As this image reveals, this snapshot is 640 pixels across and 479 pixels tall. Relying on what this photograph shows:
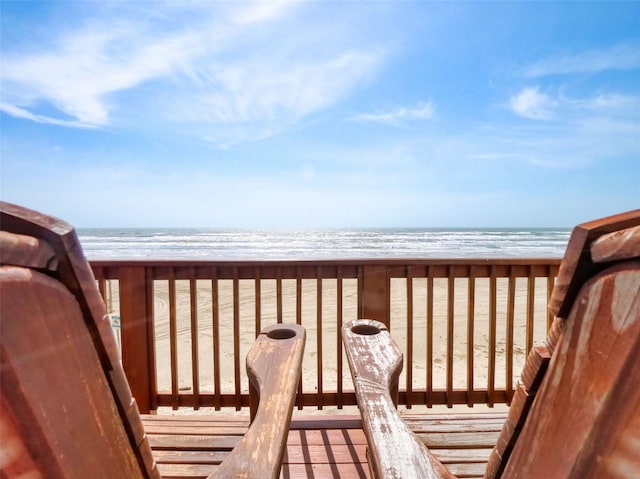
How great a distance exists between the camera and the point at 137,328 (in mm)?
2125

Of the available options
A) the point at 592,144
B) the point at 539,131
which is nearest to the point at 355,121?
the point at 539,131

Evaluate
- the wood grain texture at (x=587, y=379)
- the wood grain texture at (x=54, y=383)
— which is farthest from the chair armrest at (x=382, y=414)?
the wood grain texture at (x=54, y=383)

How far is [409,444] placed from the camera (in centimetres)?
67

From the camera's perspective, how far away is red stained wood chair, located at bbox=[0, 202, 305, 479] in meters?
0.38

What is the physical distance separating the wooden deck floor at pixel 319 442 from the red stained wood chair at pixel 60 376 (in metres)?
1.05

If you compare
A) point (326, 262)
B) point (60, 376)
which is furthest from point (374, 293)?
point (60, 376)

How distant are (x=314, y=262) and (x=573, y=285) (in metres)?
1.67

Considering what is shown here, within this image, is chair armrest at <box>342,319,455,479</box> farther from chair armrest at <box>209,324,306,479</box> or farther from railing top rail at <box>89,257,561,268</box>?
railing top rail at <box>89,257,561,268</box>

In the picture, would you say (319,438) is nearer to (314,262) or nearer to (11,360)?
(314,262)

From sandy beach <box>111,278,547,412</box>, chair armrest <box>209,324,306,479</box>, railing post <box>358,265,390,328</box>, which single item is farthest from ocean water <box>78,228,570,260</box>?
chair armrest <box>209,324,306,479</box>

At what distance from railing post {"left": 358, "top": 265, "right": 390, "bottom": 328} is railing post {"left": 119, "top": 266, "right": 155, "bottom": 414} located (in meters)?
1.45

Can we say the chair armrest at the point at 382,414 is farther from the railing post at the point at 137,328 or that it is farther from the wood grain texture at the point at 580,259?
the railing post at the point at 137,328

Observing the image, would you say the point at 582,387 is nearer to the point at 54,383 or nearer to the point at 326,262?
the point at 54,383

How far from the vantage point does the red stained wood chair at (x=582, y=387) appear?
403mm
